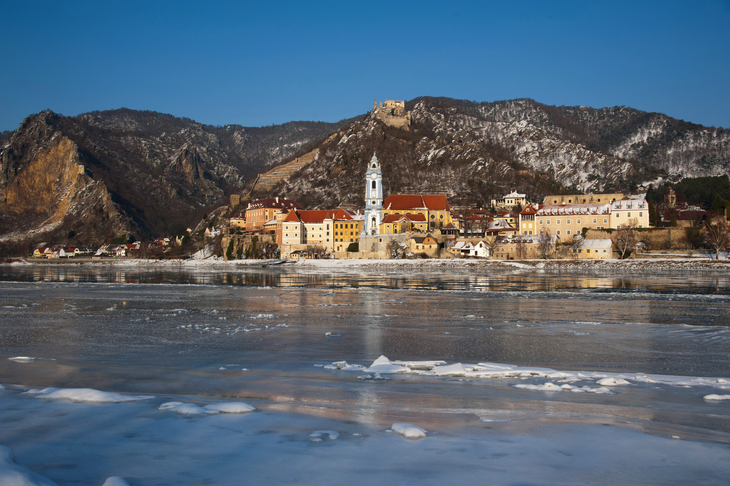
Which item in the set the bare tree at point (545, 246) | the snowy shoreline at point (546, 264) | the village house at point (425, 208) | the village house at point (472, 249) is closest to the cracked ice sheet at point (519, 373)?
the snowy shoreline at point (546, 264)

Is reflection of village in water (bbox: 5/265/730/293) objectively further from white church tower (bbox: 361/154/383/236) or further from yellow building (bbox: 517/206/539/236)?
white church tower (bbox: 361/154/383/236)

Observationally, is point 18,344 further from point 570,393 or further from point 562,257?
point 562,257

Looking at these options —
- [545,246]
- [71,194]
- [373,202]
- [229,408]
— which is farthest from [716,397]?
[71,194]

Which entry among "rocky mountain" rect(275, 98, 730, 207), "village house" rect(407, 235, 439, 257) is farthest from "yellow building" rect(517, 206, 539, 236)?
"rocky mountain" rect(275, 98, 730, 207)

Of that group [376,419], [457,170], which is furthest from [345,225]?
[376,419]

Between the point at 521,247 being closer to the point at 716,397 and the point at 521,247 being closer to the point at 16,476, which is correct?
the point at 716,397
